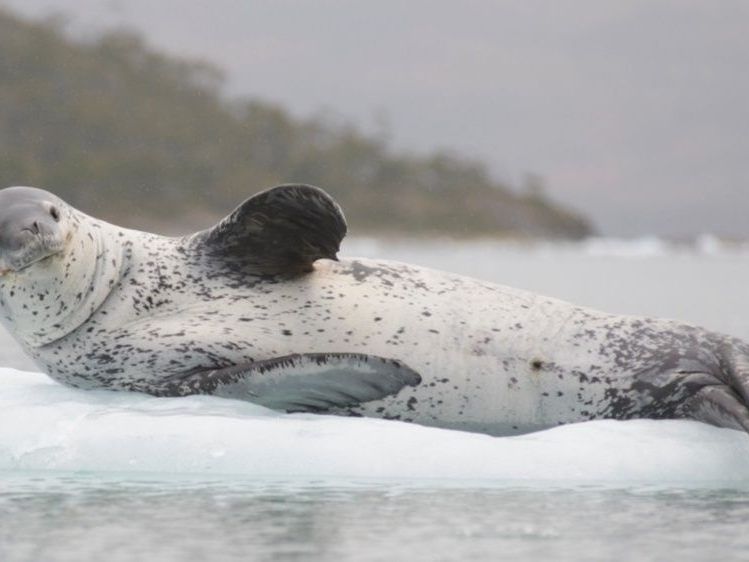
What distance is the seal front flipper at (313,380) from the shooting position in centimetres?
605

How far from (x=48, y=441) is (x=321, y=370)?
110cm

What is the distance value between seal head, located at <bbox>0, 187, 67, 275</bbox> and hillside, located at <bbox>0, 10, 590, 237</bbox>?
225ft

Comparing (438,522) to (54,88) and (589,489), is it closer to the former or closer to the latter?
(589,489)

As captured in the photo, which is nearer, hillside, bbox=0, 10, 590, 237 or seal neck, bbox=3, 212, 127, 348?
seal neck, bbox=3, 212, 127, 348

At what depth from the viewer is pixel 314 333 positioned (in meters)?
6.53

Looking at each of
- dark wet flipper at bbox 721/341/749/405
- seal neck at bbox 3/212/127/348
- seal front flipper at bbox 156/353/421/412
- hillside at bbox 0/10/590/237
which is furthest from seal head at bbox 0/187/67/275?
hillside at bbox 0/10/590/237

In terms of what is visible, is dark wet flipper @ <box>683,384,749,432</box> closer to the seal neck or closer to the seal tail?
the seal tail

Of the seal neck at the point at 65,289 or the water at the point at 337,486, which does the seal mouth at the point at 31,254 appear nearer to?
the seal neck at the point at 65,289

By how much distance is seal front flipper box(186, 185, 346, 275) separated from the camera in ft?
21.3

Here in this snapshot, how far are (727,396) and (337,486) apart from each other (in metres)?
1.78

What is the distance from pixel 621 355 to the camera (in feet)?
21.6

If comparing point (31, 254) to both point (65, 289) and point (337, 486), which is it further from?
point (337, 486)

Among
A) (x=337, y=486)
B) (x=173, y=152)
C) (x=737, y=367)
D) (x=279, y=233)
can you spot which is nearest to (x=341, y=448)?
(x=337, y=486)

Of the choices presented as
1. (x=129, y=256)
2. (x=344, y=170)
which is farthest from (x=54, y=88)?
(x=129, y=256)
